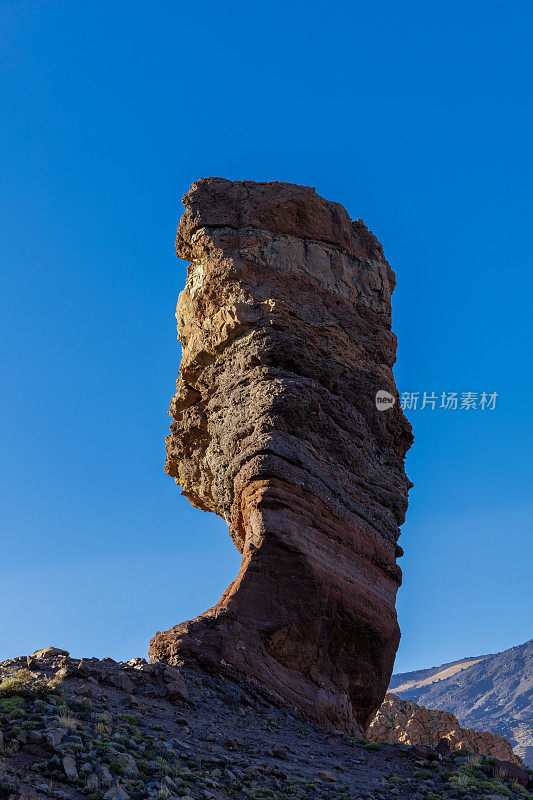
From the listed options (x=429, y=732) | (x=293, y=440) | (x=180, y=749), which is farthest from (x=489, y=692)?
(x=180, y=749)

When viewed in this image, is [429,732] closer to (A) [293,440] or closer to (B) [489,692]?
(A) [293,440]

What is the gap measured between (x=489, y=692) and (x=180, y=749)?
133 meters

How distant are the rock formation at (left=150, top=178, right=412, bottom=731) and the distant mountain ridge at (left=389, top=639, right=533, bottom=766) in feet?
298

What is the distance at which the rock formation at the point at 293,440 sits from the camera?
1948 centimetres

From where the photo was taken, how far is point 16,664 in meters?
15.9

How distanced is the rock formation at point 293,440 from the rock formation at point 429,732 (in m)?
24.2

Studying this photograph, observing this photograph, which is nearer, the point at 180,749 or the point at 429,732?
the point at 180,749

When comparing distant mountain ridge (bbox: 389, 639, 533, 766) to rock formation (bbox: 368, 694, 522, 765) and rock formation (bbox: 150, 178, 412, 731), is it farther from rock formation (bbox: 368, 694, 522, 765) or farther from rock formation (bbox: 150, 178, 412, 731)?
rock formation (bbox: 150, 178, 412, 731)

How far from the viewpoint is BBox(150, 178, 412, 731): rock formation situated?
19.5m

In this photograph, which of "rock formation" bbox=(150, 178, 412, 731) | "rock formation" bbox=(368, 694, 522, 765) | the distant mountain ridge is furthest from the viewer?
the distant mountain ridge

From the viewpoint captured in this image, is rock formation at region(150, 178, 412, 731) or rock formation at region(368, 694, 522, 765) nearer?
rock formation at region(150, 178, 412, 731)

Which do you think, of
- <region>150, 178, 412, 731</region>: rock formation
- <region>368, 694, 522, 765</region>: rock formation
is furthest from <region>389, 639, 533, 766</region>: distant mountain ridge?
<region>150, 178, 412, 731</region>: rock formation

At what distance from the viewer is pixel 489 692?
131875mm

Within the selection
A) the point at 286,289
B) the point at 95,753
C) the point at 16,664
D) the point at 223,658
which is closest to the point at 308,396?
the point at 286,289
